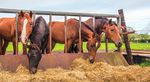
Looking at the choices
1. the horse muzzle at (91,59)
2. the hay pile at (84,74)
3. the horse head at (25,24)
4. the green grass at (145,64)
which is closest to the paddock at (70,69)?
the hay pile at (84,74)

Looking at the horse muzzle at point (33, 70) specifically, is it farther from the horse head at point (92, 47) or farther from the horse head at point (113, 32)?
the horse head at point (113, 32)

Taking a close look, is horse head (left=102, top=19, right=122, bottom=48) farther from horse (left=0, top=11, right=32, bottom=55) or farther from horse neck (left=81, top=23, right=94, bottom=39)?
horse (left=0, top=11, right=32, bottom=55)

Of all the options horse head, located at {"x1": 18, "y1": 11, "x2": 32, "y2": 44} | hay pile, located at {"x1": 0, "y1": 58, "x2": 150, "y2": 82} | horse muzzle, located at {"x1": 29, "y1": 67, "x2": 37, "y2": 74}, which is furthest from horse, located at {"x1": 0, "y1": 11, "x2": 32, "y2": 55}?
hay pile, located at {"x1": 0, "y1": 58, "x2": 150, "y2": 82}

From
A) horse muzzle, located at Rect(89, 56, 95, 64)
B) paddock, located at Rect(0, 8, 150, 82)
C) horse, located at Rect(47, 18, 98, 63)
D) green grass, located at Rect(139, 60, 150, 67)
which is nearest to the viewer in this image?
paddock, located at Rect(0, 8, 150, 82)

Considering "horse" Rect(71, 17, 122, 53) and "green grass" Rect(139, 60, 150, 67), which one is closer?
"horse" Rect(71, 17, 122, 53)

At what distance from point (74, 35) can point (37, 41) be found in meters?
2.55

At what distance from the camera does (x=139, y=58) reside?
15266 mm

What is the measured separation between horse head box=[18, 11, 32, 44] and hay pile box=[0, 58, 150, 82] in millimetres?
847

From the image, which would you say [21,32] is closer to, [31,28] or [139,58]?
[31,28]

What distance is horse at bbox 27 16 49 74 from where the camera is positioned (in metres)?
9.31

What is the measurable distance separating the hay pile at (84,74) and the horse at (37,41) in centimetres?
27

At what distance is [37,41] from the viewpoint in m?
9.64

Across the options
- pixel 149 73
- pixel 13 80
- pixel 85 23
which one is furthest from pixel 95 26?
pixel 13 80

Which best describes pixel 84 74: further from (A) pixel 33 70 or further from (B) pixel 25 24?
(B) pixel 25 24
